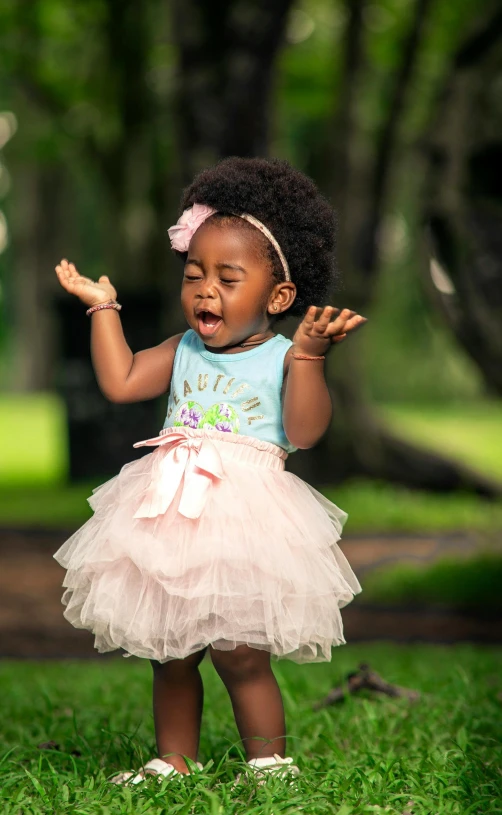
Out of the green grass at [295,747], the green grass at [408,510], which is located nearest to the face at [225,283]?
the green grass at [295,747]

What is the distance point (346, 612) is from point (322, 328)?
4739mm

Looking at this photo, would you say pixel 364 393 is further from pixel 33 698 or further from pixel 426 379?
pixel 426 379

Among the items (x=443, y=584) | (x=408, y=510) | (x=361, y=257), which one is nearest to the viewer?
(x=443, y=584)

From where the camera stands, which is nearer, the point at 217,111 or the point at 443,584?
the point at 443,584

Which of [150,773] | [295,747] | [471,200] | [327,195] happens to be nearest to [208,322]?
[150,773]

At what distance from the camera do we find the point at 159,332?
12.1 metres

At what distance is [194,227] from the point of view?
296 centimetres

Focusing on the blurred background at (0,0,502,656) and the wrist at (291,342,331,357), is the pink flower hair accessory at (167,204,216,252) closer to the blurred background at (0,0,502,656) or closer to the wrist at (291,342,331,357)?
the wrist at (291,342,331,357)

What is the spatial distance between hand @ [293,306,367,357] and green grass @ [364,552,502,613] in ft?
15.5

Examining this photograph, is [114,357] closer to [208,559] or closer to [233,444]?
[233,444]

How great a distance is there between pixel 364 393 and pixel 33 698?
324 inches

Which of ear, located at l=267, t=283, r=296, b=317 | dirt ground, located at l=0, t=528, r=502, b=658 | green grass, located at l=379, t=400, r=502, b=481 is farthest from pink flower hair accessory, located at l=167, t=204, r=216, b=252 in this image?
green grass, located at l=379, t=400, r=502, b=481

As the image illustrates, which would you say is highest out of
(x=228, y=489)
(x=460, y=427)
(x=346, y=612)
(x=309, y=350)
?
(x=309, y=350)

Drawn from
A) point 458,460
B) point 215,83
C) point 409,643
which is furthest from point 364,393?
point 409,643
